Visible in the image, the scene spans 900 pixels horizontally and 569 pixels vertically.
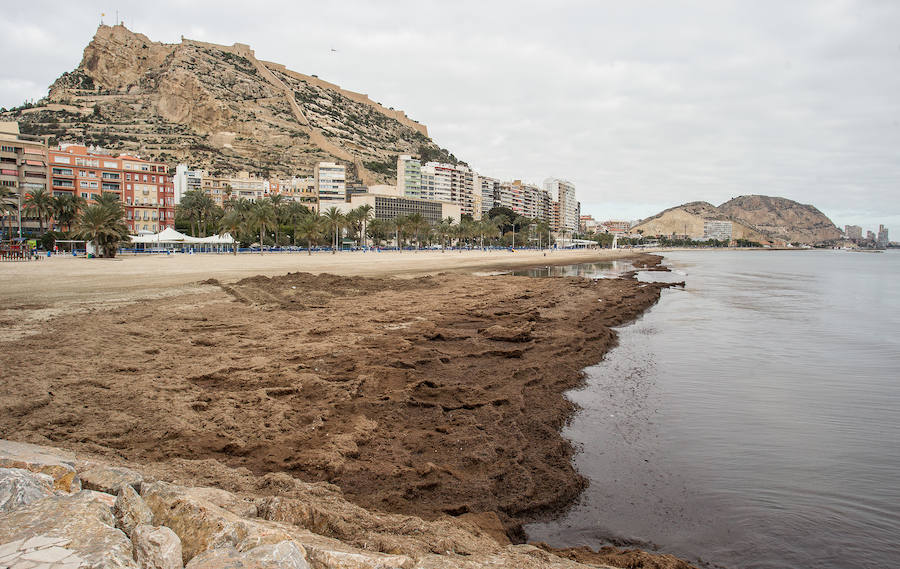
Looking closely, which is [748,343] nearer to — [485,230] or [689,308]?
[689,308]

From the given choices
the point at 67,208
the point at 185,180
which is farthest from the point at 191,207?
the point at 185,180

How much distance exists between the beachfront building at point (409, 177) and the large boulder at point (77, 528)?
15518 centimetres

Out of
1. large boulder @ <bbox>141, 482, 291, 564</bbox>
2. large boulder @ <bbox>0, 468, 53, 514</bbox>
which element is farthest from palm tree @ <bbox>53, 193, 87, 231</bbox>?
large boulder @ <bbox>141, 482, 291, 564</bbox>

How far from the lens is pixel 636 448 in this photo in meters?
7.29

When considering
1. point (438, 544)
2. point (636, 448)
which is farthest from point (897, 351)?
point (438, 544)

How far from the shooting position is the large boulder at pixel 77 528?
2.29 meters

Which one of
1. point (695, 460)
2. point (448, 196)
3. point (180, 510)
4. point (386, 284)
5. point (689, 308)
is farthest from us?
point (448, 196)

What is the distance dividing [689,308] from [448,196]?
14875cm

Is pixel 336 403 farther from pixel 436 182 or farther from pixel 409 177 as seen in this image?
pixel 436 182

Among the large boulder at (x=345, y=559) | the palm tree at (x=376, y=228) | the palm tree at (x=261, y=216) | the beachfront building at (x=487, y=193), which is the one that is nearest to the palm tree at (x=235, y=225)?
the palm tree at (x=261, y=216)

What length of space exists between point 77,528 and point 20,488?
25.8 inches

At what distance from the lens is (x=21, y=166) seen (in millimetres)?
74375

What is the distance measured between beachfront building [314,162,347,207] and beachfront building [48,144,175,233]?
47.4 m

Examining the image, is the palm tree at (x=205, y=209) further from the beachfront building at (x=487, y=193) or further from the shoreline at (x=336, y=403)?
the beachfront building at (x=487, y=193)
